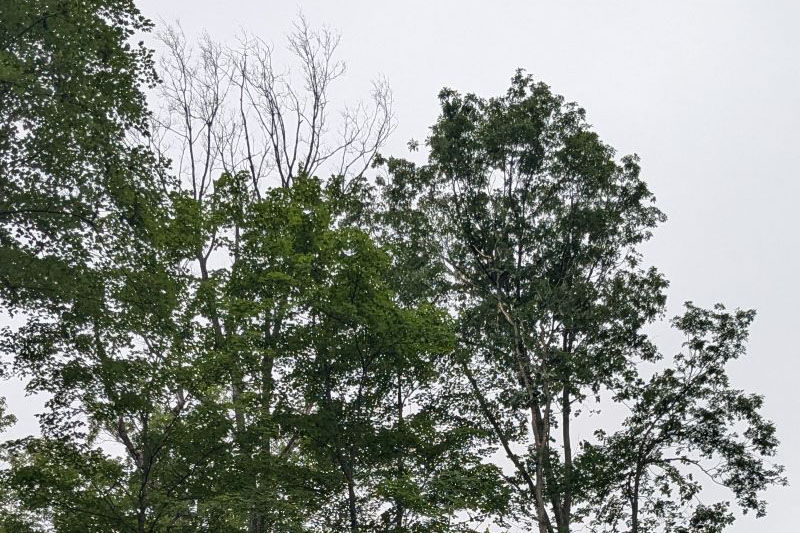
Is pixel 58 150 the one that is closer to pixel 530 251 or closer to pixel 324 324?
pixel 324 324

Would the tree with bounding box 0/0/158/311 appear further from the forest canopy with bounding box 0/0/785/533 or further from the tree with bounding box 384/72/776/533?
the tree with bounding box 384/72/776/533

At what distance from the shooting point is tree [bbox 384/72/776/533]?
23.7m

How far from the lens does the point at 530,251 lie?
83.0ft

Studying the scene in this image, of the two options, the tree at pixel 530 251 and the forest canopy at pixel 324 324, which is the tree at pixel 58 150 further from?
the tree at pixel 530 251

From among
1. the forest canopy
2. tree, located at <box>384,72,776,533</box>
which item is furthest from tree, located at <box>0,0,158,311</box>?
tree, located at <box>384,72,776,533</box>

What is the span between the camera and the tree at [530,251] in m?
23.7

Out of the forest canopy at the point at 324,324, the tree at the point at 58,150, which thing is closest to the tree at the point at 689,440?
the forest canopy at the point at 324,324

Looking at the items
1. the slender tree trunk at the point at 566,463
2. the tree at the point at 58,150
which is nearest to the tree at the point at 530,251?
the slender tree trunk at the point at 566,463

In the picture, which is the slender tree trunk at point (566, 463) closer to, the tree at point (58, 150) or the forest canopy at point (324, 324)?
the forest canopy at point (324, 324)

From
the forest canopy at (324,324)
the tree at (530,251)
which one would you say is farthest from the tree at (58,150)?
the tree at (530,251)

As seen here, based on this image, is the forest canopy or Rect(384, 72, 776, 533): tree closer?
the forest canopy

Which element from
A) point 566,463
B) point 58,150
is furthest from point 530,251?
point 58,150

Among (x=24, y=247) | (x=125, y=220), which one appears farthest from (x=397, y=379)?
(x=24, y=247)

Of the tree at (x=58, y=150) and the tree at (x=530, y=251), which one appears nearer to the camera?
the tree at (x=58, y=150)
